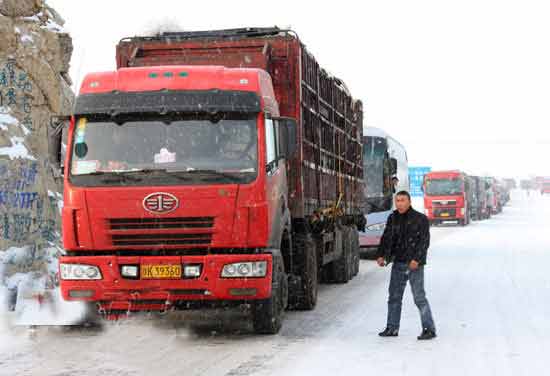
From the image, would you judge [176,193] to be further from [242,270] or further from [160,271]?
[242,270]

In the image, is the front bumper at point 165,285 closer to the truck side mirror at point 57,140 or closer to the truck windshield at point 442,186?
the truck side mirror at point 57,140

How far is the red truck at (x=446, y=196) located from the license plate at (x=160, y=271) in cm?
4254

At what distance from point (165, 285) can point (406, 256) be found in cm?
262

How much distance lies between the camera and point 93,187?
9.62m

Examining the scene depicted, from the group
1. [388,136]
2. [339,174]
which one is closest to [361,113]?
[339,174]

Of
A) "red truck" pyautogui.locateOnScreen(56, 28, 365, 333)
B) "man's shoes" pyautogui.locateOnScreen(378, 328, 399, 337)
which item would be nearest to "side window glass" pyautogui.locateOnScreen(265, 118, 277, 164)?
"red truck" pyautogui.locateOnScreen(56, 28, 365, 333)

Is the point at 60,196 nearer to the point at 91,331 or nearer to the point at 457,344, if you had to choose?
the point at 91,331

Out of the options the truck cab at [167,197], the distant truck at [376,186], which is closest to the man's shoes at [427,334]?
the truck cab at [167,197]

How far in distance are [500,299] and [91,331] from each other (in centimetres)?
637

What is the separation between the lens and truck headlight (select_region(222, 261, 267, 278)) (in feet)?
31.7

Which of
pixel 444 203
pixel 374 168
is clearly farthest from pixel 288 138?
pixel 444 203

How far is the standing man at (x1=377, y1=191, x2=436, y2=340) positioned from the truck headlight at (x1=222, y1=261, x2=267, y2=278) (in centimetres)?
141

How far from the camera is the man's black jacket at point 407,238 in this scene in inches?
400

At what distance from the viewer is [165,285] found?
9648mm
